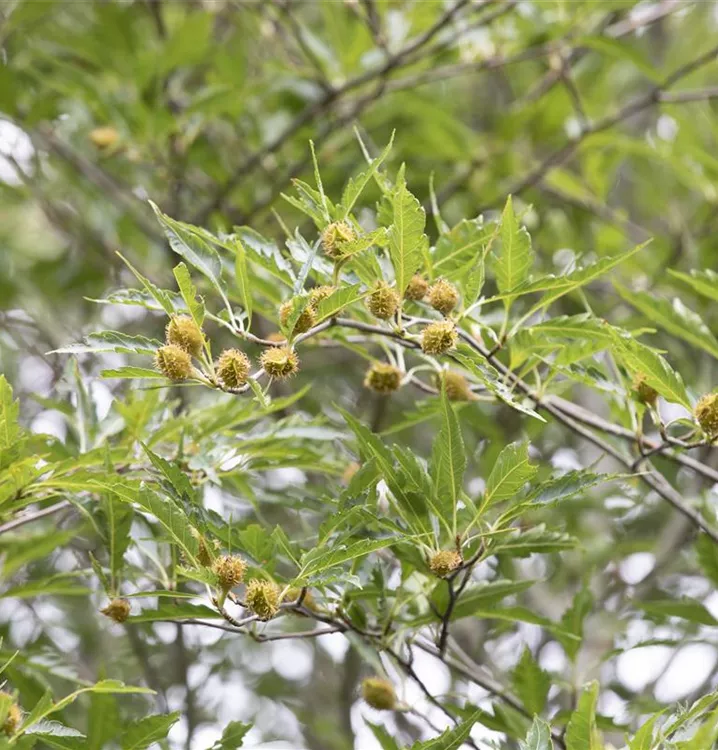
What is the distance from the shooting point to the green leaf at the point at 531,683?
58.7 inches

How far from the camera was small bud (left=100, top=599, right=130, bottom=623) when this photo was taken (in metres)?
1.32

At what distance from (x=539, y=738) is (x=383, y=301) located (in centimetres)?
51

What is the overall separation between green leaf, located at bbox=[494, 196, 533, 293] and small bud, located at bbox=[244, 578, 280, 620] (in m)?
0.46

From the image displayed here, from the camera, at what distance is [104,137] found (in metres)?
2.37

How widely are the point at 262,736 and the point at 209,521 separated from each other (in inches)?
64.7

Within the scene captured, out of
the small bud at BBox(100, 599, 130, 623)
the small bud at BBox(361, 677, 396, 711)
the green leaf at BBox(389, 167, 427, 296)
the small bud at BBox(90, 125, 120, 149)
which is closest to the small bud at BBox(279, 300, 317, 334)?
the green leaf at BBox(389, 167, 427, 296)

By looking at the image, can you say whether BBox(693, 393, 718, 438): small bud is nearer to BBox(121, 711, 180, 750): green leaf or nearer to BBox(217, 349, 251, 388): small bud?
BBox(217, 349, 251, 388): small bud

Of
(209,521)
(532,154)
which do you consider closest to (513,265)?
(209,521)

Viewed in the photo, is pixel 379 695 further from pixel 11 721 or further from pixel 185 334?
pixel 185 334

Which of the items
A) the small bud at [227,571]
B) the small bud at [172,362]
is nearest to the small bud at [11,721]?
the small bud at [227,571]

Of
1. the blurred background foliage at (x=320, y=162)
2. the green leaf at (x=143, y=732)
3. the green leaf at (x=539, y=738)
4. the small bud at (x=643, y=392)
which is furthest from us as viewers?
the blurred background foliage at (x=320, y=162)

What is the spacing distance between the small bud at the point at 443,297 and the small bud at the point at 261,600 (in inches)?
15.2

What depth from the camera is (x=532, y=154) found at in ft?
9.81

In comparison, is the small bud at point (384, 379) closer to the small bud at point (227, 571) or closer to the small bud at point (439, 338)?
the small bud at point (439, 338)
